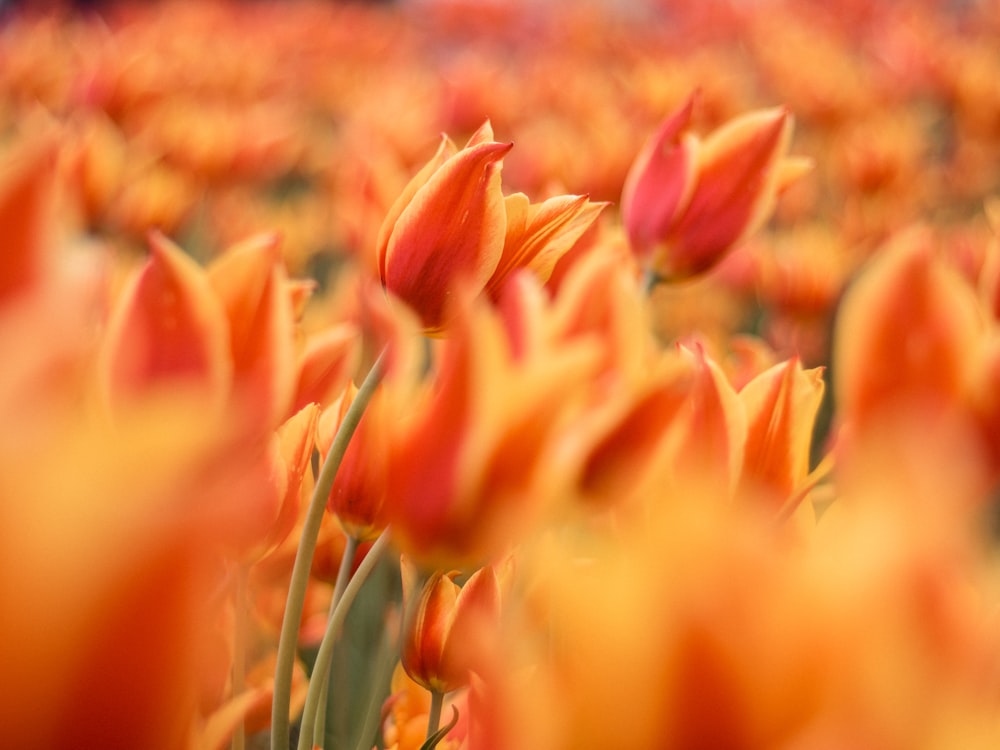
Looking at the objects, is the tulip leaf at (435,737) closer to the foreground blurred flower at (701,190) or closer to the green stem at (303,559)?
the green stem at (303,559)

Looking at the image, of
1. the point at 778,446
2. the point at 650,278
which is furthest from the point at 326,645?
the point at 650,278

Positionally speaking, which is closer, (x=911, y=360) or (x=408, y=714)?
(x=911, y=360)

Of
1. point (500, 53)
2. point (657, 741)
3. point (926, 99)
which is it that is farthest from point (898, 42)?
point (657, 741)

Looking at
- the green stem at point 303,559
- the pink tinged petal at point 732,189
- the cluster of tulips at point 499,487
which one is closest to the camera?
the cluster of tulips at point 499,487

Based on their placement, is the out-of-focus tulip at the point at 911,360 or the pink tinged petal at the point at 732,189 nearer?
the out-of-focus tulip at the point at 911,360

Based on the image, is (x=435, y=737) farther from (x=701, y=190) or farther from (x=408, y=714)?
(x=701, y=190)

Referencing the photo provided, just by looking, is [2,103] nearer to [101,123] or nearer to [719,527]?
[101,123]

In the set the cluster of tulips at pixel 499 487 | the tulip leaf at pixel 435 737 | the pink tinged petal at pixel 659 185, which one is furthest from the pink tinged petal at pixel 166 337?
the pink tinged petal at pixel 659 185
